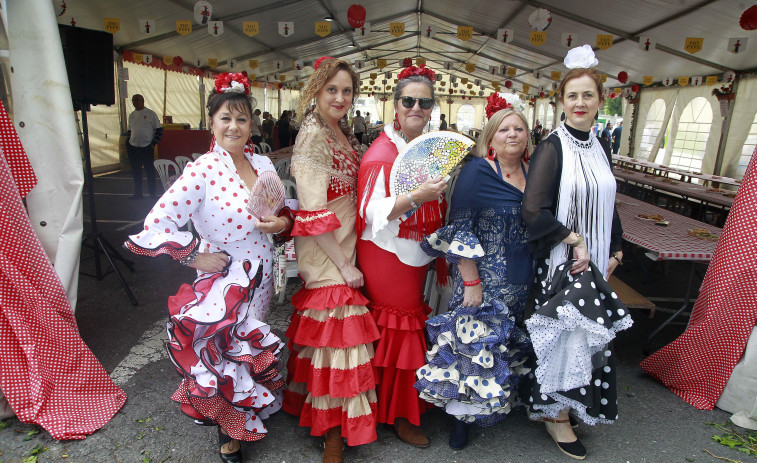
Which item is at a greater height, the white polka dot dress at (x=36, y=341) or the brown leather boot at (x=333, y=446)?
A: the white polka dot dress at (x=36, y=341)

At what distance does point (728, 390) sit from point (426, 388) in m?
1.86

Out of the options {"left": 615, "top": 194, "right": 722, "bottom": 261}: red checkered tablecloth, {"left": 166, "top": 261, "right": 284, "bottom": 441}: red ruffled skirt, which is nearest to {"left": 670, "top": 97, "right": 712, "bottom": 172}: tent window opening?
{"left": 615, "top": 194, "right": 722, "bottom": 261}: red checkered tablecloth

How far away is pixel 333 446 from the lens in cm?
220

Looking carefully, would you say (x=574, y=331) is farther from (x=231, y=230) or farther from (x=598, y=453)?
(x=231, y=230)

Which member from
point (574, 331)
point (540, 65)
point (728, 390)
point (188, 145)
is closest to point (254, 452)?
point (574, 331)

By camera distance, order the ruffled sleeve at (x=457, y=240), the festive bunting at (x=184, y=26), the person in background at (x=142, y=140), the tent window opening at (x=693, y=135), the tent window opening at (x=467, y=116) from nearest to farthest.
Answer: the ruffled sleeve at (x=457, y=240), the person in background at (x=142, y=140), the festive bunting at (x=184, y=26), the tent window opening at (x=693, y=135), the tent window opening at (x=467, y=116)

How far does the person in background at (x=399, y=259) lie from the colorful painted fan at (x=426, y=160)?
0.33ft

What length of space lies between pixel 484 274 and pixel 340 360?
0.78 m

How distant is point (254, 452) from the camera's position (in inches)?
90.4

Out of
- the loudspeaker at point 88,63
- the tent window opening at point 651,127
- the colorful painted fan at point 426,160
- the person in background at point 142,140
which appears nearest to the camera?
the colorful painted fan at point 426,160

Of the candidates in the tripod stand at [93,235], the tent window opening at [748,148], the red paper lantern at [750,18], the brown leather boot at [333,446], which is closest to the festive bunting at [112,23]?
the tripod stand at [93,235]

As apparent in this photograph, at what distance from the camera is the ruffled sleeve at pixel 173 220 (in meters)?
1.86

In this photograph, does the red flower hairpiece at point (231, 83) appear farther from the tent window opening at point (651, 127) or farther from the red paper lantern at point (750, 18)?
the tent window opening at point (651, 127)

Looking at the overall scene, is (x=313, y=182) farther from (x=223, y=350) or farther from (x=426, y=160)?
(x=223, y=350)
